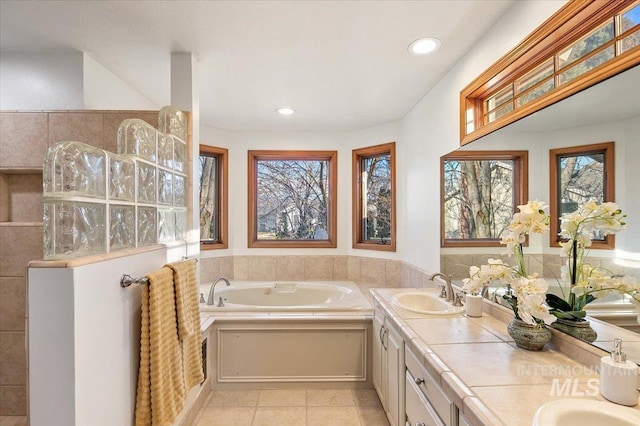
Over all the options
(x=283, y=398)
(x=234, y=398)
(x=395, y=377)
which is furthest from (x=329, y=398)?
(x=395, y=377)

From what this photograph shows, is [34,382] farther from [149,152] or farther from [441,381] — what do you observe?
[441,381]

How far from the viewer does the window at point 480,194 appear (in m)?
1.66

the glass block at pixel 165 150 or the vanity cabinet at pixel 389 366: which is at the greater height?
the glass block at pixel 165 150

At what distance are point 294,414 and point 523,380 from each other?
5.34ft

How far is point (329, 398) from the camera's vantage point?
2416 millimetres

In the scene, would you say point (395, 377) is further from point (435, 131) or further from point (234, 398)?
point (435, 131)

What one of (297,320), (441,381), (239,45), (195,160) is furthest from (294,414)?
(239,45)

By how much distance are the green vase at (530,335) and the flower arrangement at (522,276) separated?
0.08 feet

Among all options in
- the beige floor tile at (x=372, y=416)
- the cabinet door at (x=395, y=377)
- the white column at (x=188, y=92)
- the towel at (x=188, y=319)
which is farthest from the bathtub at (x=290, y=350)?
the white column at (x=188, y=92)

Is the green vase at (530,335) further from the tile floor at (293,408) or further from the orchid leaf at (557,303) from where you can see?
the tile floor at (293,408)

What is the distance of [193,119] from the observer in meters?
2.15

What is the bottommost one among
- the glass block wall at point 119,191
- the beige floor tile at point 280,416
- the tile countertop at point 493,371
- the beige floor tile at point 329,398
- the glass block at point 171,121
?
the beige floor tile at point 329,398

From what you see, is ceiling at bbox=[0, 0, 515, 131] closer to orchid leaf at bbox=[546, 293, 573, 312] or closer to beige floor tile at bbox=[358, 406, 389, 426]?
orchid leaf at bbox=[546, 293, 573, 312]

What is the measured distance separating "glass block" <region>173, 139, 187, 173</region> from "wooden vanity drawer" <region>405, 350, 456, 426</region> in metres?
1.65
